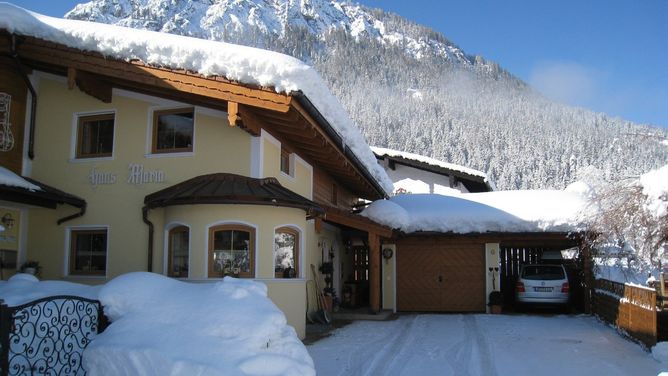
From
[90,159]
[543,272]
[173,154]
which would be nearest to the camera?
[173,154]

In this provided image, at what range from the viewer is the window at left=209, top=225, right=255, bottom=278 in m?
10.9

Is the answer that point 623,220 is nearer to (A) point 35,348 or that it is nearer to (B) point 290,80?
(B) point 290,80

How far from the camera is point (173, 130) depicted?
39.7 ft

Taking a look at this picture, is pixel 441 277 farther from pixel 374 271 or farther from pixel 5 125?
pixel 5 125

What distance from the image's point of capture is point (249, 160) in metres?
11.3

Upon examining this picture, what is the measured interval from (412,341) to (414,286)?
22.3 feet

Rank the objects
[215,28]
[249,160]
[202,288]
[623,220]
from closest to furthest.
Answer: [202,288]
[623,220]
[249,160]
[215,28]

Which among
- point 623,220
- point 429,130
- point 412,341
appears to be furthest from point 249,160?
point 429,130

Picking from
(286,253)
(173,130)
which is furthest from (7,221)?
(286,253)

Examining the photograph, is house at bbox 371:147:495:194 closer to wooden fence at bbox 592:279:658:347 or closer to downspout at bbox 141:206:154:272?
wooden fence at bbox 592:279:658:347

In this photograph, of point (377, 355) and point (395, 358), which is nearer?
point (395, 358)

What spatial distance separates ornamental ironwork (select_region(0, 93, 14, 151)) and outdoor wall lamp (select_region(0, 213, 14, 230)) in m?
1.33

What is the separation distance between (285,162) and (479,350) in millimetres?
5641

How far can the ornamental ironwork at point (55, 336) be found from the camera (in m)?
6.88
